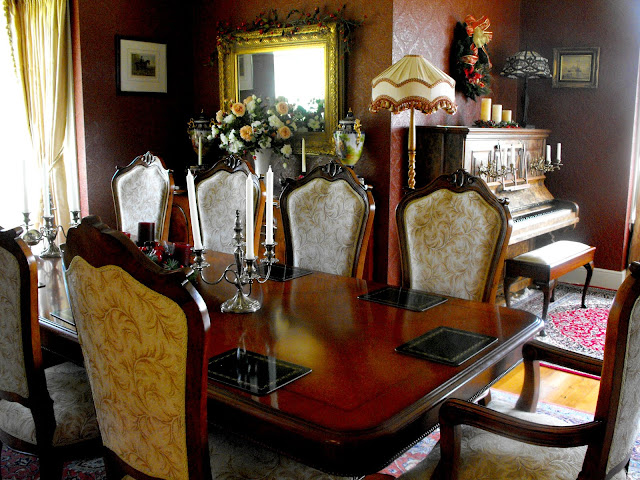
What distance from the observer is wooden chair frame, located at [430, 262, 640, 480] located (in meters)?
1.24

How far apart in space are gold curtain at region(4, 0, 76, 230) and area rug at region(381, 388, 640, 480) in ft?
10.8

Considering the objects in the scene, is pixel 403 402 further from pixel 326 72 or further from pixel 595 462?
pixel 326 72

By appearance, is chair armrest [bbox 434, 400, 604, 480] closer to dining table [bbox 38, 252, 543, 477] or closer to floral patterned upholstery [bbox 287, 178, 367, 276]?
dining table [bbox 38, 252, 543, 477]

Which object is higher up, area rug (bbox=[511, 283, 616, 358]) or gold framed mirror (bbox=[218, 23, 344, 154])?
gold framed mirror (bbox=[218, 23, 344, 154])

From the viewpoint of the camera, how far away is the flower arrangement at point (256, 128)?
4.23m

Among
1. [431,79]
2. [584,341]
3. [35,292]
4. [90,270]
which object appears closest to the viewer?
[90,270]

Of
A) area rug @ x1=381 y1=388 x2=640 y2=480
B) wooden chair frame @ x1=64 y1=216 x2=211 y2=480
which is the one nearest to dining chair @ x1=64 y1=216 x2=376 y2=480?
wooden chair frame @ x1=64 y1=216 x2=211 y2=480

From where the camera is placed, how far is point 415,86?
336 centimetres

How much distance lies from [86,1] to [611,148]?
4.19 meters

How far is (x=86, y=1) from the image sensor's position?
4.39 m

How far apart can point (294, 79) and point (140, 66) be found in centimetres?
129

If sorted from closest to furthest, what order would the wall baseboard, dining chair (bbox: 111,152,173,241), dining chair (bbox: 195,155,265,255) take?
dining chair (bbox: 195,155,265,255)
dining chair (bbox: 111,152,173,241)
the wall baseboard

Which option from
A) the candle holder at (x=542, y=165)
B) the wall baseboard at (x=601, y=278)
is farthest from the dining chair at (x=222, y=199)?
the wall baseboard at (x=601, y=278)

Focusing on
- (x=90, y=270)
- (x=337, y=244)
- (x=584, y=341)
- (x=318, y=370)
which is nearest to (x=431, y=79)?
(x=337, y=244)
